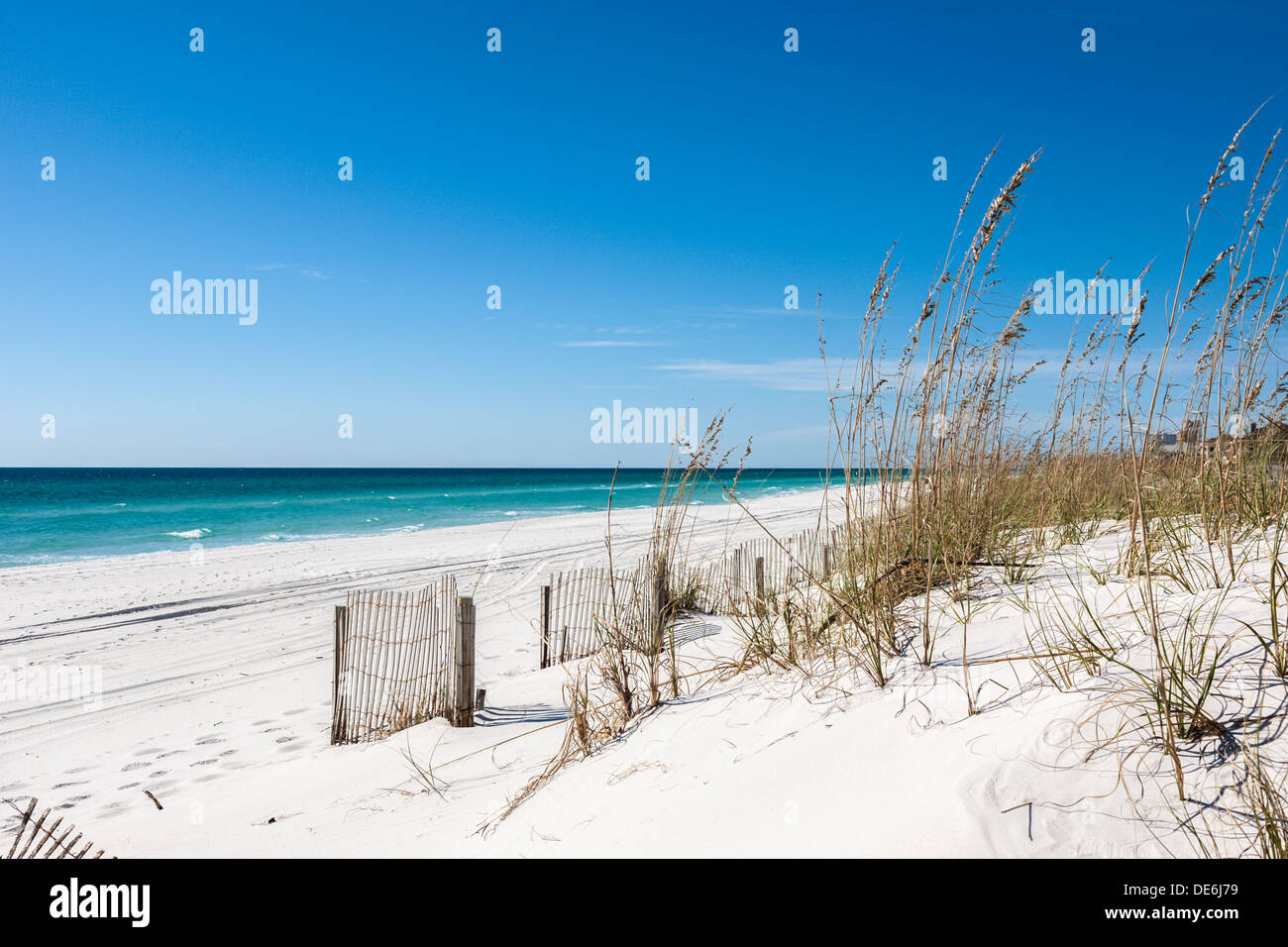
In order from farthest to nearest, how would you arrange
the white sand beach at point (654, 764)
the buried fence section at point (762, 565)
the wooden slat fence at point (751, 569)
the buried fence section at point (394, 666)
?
the buried fence section at point (762, 565), the wooden slat fence at point (751, 569), the buried fence section at point (394, 666), the white sand beach at point (654, 764)

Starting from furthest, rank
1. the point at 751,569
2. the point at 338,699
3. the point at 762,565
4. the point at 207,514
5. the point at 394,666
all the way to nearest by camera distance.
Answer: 1. the point at 207,514
2. the point at 751,569
3. the point at 762,565
4. the point at 394,666
5. the point at 338,699

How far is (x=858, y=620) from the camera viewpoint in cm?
240

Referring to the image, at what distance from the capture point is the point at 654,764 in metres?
2.11

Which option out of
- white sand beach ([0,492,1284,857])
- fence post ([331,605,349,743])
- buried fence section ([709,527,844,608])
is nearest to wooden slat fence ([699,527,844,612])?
buried fence section ([709,527,844,608])

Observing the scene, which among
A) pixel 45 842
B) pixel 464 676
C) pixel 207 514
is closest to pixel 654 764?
pixel 45 842

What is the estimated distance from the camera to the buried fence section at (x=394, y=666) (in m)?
3.90

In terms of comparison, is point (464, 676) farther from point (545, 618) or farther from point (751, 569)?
point (751, 569)

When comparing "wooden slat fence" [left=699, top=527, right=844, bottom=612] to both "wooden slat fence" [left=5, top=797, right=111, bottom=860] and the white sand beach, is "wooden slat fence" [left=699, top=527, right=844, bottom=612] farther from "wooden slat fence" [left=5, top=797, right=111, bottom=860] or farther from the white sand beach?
"wooden slat fence" [left=5, top=797, right=111, bottom=860]

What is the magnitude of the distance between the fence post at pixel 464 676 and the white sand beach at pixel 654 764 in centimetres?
11

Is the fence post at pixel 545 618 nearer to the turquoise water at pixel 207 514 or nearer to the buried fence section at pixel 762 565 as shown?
the buried fence section at pixel 762 565

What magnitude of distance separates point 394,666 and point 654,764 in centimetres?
249

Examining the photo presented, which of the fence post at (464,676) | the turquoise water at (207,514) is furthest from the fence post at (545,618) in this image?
the turquoise water at (207,514)
